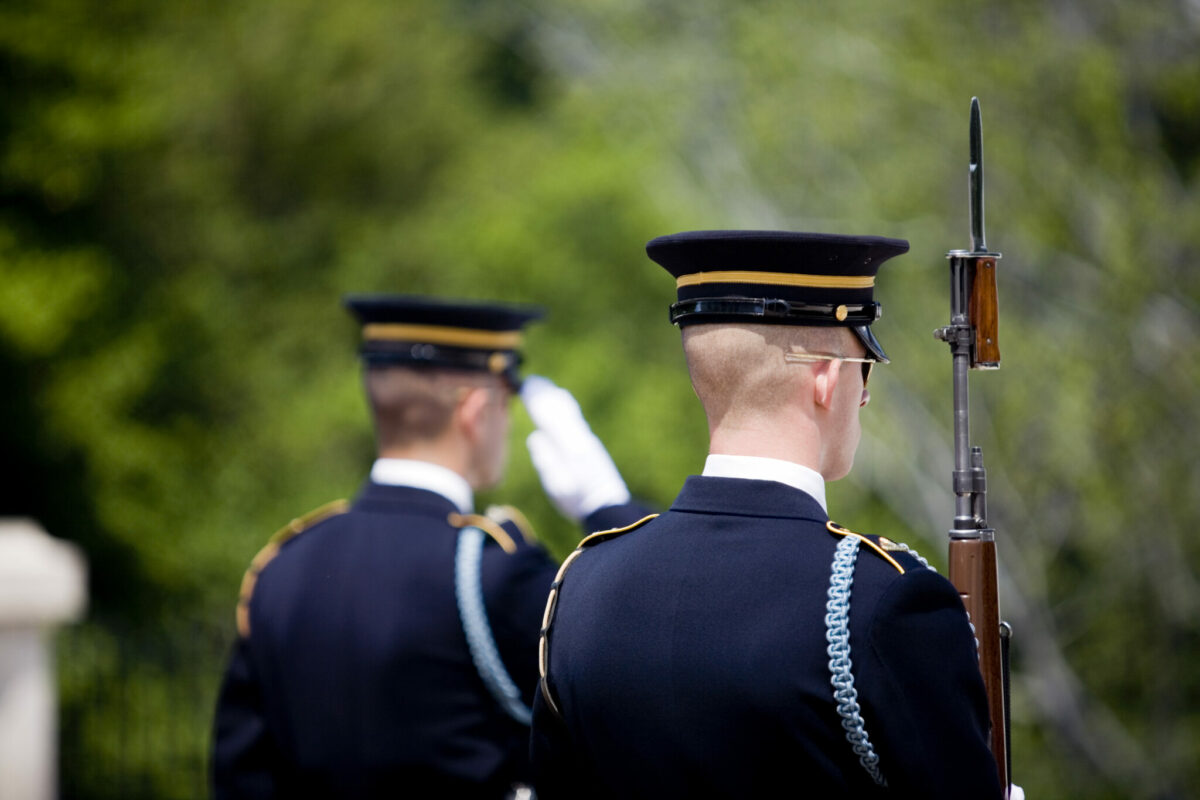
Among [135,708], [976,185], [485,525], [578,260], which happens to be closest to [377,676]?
[485,525]

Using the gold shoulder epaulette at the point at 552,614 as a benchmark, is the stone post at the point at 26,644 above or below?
below

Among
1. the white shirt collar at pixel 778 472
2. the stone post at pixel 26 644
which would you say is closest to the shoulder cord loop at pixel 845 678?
the white shirt collar at pixel 778 472

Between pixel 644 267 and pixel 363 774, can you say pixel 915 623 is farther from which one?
pixel 644 267

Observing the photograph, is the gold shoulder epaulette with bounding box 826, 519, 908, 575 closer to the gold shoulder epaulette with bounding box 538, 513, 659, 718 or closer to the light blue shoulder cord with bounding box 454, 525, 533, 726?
the gold shoulder epaulette with bounding box 538, 513, 659, 718

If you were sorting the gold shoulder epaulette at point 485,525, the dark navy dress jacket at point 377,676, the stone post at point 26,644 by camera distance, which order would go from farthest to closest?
the stone post at point 26,644 → the gold shoulder epaulette at point 485,525 → the dark navy dress jacket at point 377,676

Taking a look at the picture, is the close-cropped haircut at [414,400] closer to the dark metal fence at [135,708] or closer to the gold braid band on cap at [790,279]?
the gold braid band on cap at [790,279]

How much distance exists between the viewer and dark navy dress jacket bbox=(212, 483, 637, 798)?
10.0 feet

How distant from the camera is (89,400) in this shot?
11.1 m

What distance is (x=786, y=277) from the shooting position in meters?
1.92

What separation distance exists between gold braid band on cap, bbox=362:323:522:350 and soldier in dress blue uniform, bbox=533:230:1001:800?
1.55 meters

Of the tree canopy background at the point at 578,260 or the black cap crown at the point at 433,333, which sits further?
the tree canopy background at the point at 578,260

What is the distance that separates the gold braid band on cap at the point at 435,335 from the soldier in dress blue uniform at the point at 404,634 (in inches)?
10.2

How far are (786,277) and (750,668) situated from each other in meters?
0.53

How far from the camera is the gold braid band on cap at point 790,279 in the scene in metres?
1.92
